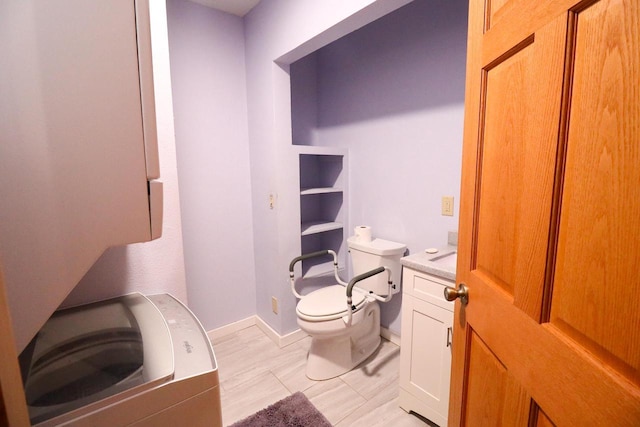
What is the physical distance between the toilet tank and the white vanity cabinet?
41 centimetres

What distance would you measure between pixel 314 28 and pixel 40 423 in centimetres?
184

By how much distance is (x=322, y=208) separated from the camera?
267 centimetres

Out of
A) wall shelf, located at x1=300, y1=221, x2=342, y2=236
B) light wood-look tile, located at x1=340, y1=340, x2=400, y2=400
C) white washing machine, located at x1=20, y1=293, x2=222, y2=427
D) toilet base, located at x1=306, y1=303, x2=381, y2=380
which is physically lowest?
light wood-look tile, located at x1=340, y1=340, x2=400, y2=400

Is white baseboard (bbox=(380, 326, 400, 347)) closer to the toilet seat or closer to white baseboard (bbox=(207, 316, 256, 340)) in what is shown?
the toilet seat

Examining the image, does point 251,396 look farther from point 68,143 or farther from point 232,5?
point 232,5

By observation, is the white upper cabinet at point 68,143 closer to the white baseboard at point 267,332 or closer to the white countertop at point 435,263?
the white countertop at point 435,263

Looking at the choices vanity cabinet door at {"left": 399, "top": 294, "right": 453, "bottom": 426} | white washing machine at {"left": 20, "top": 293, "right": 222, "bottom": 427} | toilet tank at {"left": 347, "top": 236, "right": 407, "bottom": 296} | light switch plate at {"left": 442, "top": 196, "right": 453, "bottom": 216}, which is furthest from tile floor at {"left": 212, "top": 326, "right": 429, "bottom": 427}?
light switch plate at {"left": 442, "top": 196, "right": 453, "bottom": 216}

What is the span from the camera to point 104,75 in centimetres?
54

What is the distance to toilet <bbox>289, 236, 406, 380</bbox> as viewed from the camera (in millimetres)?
1753

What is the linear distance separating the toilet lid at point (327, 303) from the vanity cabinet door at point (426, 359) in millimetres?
384

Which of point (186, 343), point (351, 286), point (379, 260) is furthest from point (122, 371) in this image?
point (379, 260)

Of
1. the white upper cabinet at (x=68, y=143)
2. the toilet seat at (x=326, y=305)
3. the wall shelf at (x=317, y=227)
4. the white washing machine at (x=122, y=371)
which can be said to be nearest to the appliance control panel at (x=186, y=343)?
the white washing machine at (x=122, y=371)

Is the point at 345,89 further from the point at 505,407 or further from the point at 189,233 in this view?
the point at 505,407

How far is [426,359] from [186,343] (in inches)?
45.9
